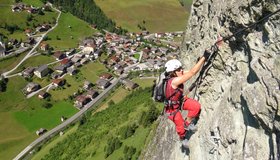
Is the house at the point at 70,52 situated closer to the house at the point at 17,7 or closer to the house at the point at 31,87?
the house at the point at 31,87

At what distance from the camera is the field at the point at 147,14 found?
165625 mm

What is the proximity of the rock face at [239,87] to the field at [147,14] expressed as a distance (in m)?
144

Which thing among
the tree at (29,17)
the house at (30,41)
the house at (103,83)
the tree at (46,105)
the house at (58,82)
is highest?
the tree at (29,17)

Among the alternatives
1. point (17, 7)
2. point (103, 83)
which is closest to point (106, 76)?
point (103, 83)

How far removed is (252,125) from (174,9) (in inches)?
6870

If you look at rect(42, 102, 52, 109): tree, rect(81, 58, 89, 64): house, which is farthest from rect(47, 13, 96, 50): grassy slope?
rect(42, 102, 52, 109): tree

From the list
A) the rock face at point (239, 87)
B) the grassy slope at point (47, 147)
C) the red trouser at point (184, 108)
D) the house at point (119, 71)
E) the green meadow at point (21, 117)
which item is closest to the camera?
the rock face at point (239, 87)

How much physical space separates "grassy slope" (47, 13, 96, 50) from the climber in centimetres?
11529

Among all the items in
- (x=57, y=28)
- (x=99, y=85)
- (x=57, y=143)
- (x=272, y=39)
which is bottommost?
(x=57, y=143)

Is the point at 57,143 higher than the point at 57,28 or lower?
lower

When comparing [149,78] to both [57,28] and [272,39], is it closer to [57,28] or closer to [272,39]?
[57,28]

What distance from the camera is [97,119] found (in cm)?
8006

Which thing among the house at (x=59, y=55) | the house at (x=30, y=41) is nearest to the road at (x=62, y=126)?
the house at (x=59, y=55)

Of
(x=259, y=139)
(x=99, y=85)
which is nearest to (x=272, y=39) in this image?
(x=259, y=139)
